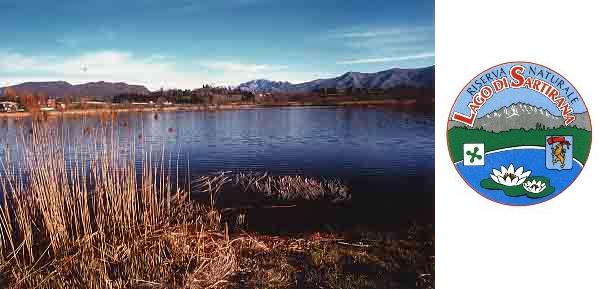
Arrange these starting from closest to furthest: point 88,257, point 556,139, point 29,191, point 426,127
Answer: point 556,139
point 88,257
point 29,191
point 426,127

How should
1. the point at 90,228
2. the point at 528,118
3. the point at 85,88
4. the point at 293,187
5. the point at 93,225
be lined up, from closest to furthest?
1. the point at 528,118
2. the point at 90,228
3. the point at 93,225
4. the point at 85,88
5. the point at 293,187

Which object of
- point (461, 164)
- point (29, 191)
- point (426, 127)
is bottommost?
point (29, 191)

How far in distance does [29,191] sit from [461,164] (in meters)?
3.09

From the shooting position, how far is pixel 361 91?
11.6 feet

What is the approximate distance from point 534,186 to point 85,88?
343cm

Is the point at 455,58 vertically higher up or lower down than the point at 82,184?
higher up

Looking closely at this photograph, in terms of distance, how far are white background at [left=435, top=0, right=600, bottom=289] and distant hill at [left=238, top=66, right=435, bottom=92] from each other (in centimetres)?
60

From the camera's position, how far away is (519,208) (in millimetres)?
2736

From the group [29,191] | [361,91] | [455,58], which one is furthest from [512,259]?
[29,191]

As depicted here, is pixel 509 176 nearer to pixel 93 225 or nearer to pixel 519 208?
pixel 519 208

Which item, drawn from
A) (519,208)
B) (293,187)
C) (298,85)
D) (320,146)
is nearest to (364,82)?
(298,85)

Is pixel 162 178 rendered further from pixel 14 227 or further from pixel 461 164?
pixel 461 164

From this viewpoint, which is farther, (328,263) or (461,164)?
(328,263)

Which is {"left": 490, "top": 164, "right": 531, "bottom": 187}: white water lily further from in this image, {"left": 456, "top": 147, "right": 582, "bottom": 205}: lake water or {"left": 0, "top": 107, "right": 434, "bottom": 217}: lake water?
{"left": 0, "top": 107, "right": 434, "bottom": 217}: lake water
